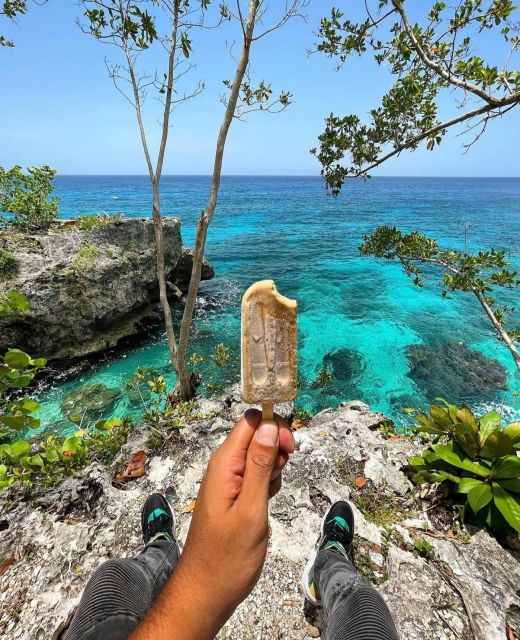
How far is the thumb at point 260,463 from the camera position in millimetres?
1919

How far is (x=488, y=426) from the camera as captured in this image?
445cm

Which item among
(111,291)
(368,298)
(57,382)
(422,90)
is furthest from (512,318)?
(57,382)

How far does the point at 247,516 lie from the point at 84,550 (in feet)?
11.3

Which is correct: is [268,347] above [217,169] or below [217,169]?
below

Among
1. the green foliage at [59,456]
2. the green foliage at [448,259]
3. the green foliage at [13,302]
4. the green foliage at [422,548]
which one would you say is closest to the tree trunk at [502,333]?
the green foliage at [448,259]

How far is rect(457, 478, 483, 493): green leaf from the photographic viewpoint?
13.5 feet

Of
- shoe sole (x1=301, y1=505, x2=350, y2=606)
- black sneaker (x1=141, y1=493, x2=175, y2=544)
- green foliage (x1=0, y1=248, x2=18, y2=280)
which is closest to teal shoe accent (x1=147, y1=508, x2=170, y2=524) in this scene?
black sneaker (x1=141, y1=493, x2=175, y2=544)

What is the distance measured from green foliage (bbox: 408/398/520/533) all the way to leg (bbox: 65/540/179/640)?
3.73 metres

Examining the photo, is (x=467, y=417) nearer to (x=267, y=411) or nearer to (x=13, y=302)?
(x=267, y=411)

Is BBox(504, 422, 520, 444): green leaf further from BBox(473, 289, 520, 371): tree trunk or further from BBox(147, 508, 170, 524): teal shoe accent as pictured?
BBox(147, 508, 170, 524): teal shoe accent

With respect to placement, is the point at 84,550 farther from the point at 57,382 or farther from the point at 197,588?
the point at 57,382

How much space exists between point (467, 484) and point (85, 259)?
14.4 metres

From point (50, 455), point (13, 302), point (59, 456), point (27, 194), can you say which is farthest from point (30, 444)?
point (27, 194)

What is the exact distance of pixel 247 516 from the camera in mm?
1845
